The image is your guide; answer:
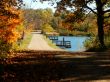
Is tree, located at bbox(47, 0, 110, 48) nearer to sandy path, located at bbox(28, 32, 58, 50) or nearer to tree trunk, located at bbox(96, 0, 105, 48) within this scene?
tree trunk, located at bbox(96, 0, 105, 48)

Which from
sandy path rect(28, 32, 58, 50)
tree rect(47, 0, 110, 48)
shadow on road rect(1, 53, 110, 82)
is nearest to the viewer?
shadow on road rect(1, 53, 110, 82)

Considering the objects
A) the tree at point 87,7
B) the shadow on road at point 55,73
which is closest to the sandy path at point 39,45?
the tree at point 87,7

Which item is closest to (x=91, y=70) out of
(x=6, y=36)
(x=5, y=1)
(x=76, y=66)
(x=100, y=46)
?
(x=76, y=66)

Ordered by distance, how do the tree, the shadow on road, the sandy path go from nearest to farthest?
the shadow on road < the tree < the sandy path

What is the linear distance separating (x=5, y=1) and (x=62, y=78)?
13706 mm

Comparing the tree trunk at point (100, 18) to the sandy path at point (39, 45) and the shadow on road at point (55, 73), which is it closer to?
the sandy path at point (39, 45)

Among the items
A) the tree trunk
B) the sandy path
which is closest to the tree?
the tree trunk

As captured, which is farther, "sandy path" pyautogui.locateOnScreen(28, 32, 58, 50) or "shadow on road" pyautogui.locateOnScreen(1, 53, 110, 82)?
"sandy path" pyautogui.locateOnScreen(28, 32, 58, 50)

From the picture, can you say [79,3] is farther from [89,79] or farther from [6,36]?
[89,79]

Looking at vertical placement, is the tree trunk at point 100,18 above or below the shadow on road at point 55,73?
above

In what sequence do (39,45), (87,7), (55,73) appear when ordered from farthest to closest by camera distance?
(39,45) → (87,7) → (55,73)

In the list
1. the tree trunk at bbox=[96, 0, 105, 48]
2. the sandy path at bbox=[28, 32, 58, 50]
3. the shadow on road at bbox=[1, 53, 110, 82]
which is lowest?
the sandy path at bbox=[28, 32, 58, 50]

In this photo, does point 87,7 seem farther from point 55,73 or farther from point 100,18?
point 55,73

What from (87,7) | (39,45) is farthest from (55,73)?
(39,45)
